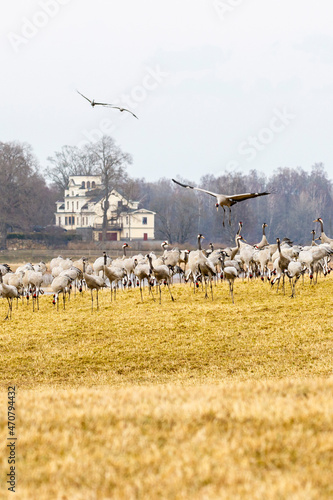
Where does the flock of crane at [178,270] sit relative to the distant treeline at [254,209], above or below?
below

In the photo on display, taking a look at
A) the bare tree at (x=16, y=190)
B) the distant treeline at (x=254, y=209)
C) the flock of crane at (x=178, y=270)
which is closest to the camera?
the flock of crane at (x=178, y=270)

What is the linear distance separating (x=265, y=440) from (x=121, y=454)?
1310 mm

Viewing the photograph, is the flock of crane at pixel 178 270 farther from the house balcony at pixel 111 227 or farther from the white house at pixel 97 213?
the white house at pixel 97 213

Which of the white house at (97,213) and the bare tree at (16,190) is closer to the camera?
the bare tree at (16,190)

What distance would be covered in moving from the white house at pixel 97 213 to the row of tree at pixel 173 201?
5.38ft

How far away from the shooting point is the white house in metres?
81.2

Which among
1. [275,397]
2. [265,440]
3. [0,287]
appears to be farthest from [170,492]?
[0,287]

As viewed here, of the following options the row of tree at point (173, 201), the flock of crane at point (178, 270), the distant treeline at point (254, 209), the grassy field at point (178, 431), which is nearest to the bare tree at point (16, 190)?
the row of tree at point (173, 201)

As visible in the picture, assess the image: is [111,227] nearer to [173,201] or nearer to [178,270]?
[173,201]

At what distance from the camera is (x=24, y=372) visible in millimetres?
13414

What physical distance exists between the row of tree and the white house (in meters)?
1.64

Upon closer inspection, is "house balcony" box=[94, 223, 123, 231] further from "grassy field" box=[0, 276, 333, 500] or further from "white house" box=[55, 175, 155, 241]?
"grassy field" box=[0, 276, 333, 500]

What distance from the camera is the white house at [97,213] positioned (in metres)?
81.2

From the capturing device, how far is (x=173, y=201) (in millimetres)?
90375
